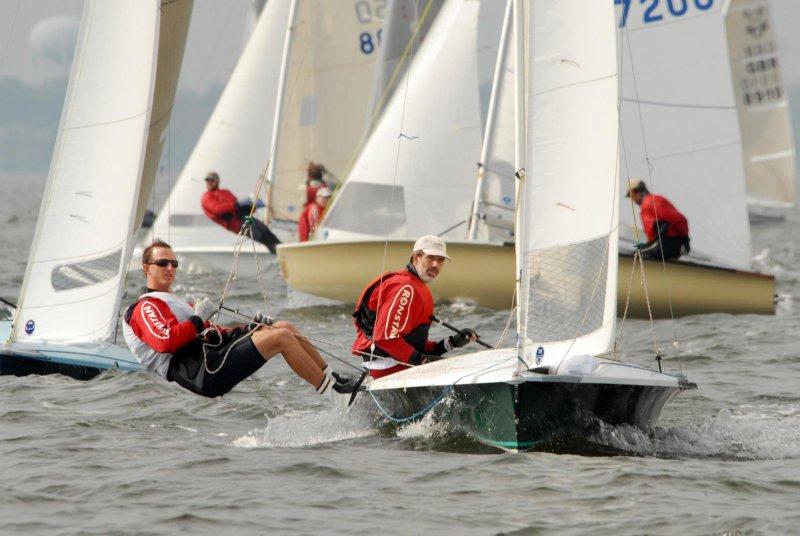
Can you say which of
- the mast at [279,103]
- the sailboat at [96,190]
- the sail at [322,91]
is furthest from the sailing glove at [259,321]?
the sail at [322,91]

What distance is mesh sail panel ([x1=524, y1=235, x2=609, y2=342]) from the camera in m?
6.66

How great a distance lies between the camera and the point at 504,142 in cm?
1343

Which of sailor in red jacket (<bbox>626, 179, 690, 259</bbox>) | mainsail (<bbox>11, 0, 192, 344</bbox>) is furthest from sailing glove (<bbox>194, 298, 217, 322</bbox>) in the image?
sailor in red jacket (<bbox>626, 179, 690, 259</bbox>)

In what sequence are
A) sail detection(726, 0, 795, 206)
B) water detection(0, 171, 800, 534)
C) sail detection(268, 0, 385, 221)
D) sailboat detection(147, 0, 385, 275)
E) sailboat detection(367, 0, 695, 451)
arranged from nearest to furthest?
1. water detection(0, 171, 800, 534)
2. sailboat detection(367, 0, 695, 451)
3. sailboat detection(147, 0, 385, 275)
4. sail detection(268, 0, 385, 221)
5. sail detection(726, 0, 795, 206)

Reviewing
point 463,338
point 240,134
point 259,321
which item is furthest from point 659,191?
point 240,134

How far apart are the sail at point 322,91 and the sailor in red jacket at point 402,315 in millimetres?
11001

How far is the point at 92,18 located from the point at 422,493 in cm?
488

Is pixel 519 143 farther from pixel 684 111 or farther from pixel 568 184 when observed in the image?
pixel 684 111

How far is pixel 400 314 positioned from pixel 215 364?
3.13 ft

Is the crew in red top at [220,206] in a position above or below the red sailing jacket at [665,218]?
above

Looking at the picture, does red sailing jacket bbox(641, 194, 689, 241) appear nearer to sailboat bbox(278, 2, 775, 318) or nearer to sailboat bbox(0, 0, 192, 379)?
sailboat bbox(278, 2, 775, 318)

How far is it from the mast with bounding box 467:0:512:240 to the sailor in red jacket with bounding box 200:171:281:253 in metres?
4.27

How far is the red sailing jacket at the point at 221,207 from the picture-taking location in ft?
55.9

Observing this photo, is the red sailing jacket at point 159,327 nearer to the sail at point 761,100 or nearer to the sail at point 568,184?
the sail at point 568,184
